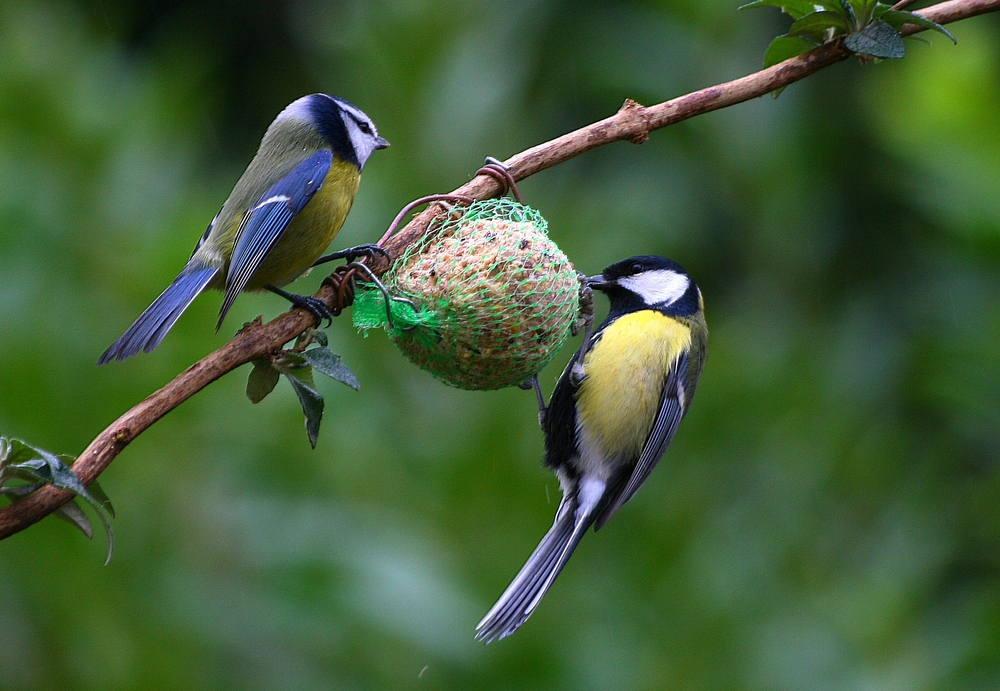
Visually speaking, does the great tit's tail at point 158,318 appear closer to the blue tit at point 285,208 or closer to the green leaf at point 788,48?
the blue tit at point 285,208

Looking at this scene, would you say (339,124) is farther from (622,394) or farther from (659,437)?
(659,437)

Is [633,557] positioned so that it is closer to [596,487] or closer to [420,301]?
[596,487]

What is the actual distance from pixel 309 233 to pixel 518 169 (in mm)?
530

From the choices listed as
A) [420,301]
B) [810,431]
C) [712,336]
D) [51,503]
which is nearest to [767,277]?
[712,336]

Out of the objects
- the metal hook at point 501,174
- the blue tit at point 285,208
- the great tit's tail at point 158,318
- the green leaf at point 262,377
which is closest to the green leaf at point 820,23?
the metal hook at point 501,174

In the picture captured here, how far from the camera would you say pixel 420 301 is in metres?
1.96

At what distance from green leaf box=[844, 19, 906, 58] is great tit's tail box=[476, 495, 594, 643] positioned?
1178mm

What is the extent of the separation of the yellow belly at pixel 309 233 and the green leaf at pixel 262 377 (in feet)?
1.64

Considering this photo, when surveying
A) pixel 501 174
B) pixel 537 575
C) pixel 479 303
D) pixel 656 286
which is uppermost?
pixel 501 174

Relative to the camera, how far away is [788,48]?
1976mm

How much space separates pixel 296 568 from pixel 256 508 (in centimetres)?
20

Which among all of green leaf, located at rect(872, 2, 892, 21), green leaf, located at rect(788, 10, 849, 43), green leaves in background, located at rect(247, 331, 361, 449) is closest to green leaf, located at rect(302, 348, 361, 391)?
green leaves in background, located at rect(247, 331, 361, 449)

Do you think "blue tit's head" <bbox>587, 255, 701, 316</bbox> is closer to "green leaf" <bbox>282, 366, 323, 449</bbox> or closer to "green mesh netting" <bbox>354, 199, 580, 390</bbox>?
"green mesh netting" <bbox>354, 199, 580, 390</bbox>

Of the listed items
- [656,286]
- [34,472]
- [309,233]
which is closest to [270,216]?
[309,233]
